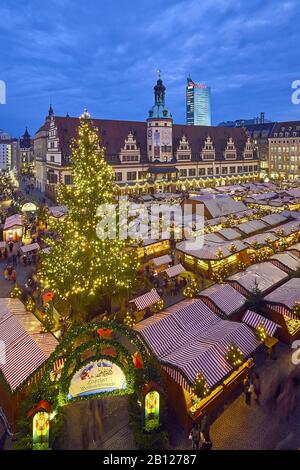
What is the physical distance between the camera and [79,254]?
685 inches

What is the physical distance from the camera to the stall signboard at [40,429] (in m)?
10.0

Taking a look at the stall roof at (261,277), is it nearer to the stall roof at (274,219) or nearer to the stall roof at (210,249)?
the stall roof at (210,249)

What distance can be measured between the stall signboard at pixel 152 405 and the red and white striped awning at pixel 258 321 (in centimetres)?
678

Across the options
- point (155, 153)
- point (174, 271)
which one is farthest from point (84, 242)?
point (155, 153)

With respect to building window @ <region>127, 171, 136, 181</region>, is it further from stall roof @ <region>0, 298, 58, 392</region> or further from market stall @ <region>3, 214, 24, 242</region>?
stall roof @ <region>0, 298, 58, 392</region>

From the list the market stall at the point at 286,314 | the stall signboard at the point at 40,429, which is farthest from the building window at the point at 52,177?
the stall signboard at the point at 40,429

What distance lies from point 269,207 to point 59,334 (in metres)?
33.1

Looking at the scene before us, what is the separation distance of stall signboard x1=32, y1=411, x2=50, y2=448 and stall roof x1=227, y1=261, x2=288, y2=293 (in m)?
12.1

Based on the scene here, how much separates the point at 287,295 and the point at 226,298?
326 cm

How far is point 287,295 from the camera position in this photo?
58.8 feet

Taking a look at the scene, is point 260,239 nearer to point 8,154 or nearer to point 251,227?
point 251,227

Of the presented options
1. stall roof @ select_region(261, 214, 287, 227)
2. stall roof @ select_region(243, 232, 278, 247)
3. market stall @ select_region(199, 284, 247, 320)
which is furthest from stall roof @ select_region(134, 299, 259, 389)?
stall roof @ select_region(261, 214, 287, 227)

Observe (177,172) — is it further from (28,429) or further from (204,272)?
(28,429)

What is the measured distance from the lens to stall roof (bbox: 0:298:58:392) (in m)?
12.0
